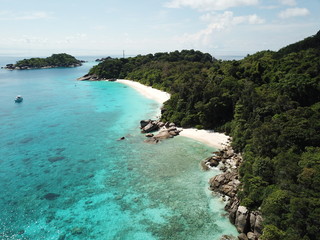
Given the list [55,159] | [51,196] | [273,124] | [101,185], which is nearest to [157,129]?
[55,159]

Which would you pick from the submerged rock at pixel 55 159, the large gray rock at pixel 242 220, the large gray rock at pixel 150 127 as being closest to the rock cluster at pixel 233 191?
the large gray rock at pixel 242 220

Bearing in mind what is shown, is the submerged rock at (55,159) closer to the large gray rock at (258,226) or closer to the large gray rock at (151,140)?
the large gray rock at (151,140)

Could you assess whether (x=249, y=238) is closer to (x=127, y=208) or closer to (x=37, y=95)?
(x=127, y=208)

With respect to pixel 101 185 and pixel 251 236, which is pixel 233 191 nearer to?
pixel 251 236

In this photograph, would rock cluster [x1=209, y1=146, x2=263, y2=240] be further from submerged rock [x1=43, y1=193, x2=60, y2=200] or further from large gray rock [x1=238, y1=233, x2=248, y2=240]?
submerged rock [x1=43, y1=193, x2=60, y2=200]

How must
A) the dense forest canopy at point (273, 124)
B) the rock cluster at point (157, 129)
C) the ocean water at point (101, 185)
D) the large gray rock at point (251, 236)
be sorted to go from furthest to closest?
the rock cluster at point (157, 129)
the ocean water at point (101, 185)
the large gray rock at point (251, 236)
the dense forest canopy at point (273, 124)

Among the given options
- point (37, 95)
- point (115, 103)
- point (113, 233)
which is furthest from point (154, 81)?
point (113, 233)
